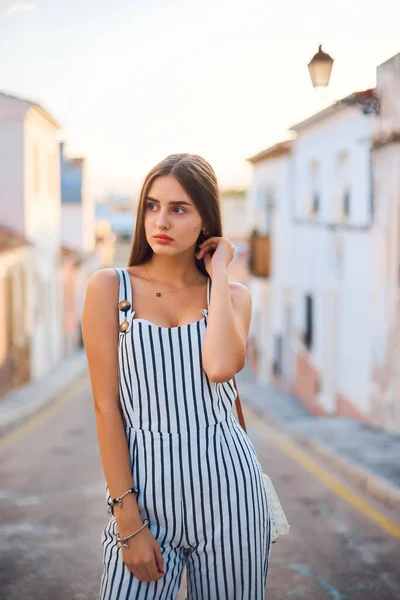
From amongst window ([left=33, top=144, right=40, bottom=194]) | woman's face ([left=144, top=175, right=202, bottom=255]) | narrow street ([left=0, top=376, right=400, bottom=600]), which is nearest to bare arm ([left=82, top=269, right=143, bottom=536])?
woman's face ([left=144, top=175, right=202, bottom=255])

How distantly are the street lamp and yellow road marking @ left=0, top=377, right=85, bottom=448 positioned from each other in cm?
639

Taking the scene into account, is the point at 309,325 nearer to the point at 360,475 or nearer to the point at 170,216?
the point at 360,475

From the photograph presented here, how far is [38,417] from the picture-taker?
50.1ft

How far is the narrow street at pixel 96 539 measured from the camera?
15.4 feet

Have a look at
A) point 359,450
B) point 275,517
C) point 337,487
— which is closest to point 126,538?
point 275,517

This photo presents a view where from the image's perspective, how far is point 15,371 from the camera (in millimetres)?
20938

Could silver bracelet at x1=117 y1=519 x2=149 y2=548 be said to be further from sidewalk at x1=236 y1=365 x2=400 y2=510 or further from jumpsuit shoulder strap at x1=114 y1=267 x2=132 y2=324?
sidewalk at x1=236 y1=365 x2=400 y2=510

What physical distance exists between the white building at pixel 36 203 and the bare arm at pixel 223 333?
19.9 m

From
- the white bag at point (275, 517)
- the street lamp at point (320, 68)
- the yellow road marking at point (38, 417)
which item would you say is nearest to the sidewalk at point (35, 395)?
the yellow road marking at point (38, 417)

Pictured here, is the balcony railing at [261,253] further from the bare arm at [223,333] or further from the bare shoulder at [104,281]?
the bare shoulder at [104,281]

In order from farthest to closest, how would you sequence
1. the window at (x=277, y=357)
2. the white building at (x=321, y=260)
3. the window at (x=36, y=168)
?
1. the window at (x=277, y=357)
2. the window at (x=36, y=168)
3. the white building at (x=321, y=260)

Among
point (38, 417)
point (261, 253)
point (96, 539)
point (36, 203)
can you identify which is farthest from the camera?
point (261, 253)

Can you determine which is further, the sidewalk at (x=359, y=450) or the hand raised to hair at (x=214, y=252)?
the sidewalk at (x=359, y=450)

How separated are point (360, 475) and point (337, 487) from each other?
1.06ft
